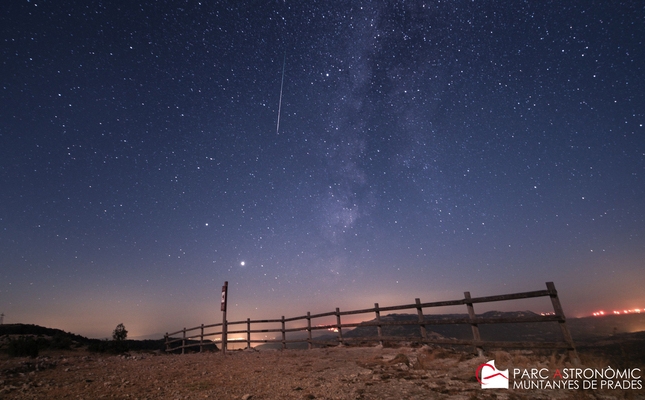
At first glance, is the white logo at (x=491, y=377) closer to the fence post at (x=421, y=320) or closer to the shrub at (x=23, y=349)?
the fence post at (x=421, y=320)

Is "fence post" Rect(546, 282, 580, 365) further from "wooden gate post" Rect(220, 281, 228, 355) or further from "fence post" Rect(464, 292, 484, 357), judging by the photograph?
"wooden gate post" Rect(220, 281, 228, 355)

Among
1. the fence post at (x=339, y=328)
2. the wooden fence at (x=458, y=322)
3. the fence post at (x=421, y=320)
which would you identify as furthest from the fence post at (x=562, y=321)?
the fence post at (x=339, y=328)

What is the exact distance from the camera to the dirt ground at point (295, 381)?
15.8 ft

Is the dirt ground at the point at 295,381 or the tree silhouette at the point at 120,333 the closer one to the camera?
the dirt ground at the point at 295,381

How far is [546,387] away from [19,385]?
10.1 metres

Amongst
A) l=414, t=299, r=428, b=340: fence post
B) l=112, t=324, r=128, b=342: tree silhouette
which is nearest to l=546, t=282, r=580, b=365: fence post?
l=414, t=299, r=428, b=340: fence post

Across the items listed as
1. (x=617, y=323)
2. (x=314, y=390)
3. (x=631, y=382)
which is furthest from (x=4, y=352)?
(x=617, y=323)

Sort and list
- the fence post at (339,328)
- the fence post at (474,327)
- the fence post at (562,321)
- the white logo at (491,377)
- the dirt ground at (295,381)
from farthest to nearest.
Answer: the fence post at (339,328), the fence post at (474,327), the fence post at (562,321), the white logo at (491,377), the dirt ground at (295,381)

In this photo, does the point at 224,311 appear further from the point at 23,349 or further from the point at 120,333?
the point at 120,333

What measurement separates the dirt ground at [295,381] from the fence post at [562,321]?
0.97 feet

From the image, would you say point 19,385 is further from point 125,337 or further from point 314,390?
point 125,337

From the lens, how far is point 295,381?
612cm

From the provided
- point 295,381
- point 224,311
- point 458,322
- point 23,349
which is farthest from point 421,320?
point 23,349

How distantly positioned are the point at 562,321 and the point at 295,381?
6184mm
